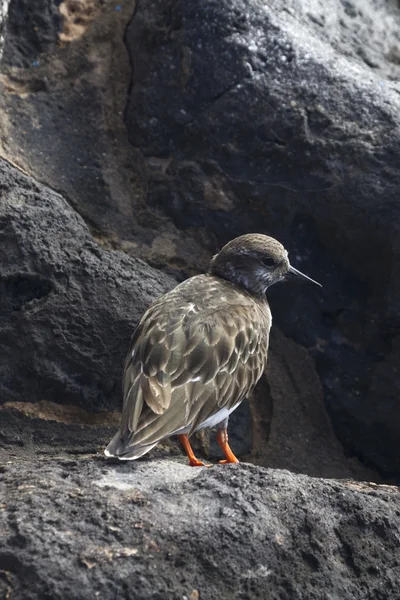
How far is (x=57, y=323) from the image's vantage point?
5.37 m

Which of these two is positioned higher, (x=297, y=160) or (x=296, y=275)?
(x=297, y=160)

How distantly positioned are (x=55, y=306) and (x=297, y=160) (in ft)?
5.69

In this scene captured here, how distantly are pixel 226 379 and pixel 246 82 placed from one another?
75.6 inches

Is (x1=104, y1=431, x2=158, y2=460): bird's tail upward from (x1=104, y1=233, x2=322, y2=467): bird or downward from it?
downward

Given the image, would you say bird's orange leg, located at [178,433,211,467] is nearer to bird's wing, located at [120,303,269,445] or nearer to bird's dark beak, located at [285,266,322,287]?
bird's wing, located at [120,303,269,445]

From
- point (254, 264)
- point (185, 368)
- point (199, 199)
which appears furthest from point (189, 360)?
point (199, 199)

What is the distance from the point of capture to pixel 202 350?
5.07 metres

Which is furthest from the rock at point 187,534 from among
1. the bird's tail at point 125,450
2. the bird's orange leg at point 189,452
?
the bird's orange leg at point 189,452

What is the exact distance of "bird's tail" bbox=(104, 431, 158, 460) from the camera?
440 cm

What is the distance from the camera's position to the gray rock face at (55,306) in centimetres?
533

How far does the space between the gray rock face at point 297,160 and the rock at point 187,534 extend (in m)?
1.70

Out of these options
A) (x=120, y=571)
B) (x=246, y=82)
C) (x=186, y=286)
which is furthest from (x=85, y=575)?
(x=246, y=82)

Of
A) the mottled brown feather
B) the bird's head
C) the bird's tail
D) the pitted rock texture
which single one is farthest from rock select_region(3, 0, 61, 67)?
the bird's tail

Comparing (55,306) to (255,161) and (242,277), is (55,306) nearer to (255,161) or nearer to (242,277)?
(242,277)
